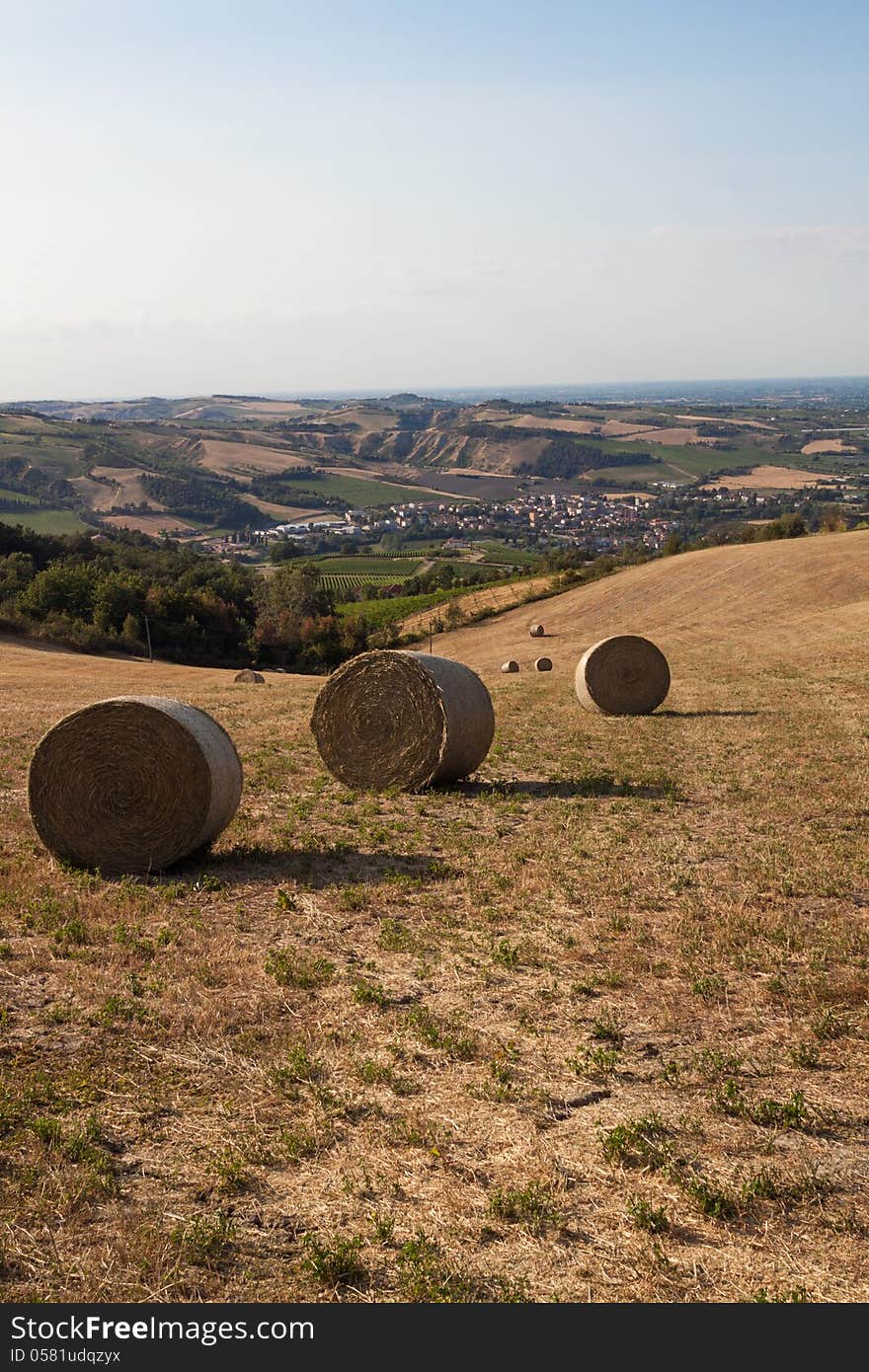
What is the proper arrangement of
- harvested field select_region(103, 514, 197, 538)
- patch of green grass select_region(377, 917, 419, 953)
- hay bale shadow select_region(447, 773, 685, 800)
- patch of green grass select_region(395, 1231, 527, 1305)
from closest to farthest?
1. patch of green grass select_region(395, 1231, 527, 1305)
2. patch of green grass select_region(377, 917, 419, 953)
3. hay bale shadow select_region(447, 773, 685, 800)
4. harvested field select_region(103, 514, 197, 538)

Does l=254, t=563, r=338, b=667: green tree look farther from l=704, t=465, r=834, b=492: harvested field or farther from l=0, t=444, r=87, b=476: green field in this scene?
l=704, t=465, r=834, b=492: harvested field

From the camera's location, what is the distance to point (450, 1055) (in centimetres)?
679

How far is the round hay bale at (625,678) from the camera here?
23.7 meters

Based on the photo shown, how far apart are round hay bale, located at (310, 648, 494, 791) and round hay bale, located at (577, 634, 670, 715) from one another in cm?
879

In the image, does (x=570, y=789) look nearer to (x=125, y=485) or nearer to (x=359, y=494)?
(x=125, y=485)

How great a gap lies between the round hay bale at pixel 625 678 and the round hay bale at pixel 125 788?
1400 cm

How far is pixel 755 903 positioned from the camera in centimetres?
966

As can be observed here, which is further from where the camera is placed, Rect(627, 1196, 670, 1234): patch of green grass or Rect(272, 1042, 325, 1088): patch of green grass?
Rect(272, 1042, 325, 1088): patch of green grass

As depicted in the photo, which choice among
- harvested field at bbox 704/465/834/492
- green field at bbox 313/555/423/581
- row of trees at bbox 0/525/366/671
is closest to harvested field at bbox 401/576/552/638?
row of trees at bbox 0/525/366/671

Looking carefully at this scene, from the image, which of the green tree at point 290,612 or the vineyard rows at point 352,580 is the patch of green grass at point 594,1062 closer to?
the green tree at point 290,612

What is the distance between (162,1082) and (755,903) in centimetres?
586

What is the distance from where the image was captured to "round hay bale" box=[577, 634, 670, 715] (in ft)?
77.6

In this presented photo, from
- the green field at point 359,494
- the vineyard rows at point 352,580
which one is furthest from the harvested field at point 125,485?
the vineyard rows at point 352,580

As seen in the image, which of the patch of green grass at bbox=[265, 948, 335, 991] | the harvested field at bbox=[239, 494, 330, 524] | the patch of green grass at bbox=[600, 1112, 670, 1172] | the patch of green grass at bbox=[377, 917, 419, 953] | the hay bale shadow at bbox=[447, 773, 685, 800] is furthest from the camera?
the harvested field at bbox=[239, 494, 330, 524]
